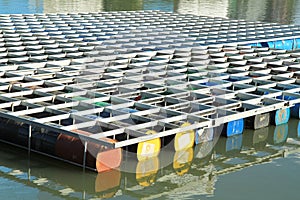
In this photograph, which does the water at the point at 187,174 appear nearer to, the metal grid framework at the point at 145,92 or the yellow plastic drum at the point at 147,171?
the yellow plastic drum at the point at 147,171

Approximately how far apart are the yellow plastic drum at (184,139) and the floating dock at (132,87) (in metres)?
0.03

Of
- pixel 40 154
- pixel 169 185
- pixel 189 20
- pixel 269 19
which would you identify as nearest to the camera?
pixel 169 185

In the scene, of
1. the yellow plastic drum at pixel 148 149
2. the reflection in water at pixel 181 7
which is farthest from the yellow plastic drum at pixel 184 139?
the reflection in water at pixel 181 7

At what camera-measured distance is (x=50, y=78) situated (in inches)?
886

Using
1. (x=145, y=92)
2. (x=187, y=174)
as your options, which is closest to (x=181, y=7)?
(x=145, y=92)

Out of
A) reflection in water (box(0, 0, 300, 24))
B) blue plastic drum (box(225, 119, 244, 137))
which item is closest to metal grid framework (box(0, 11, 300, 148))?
blue plastic drum (box(225, 119, 244, 137))

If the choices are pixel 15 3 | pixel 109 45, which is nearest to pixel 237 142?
pixel 109 45

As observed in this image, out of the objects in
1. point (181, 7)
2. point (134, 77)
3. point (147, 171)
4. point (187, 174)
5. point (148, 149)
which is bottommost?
→ point (187, 174)

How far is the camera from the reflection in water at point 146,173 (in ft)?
49.2

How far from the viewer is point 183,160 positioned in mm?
17031

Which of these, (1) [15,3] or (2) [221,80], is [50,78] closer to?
(2) [221,80]

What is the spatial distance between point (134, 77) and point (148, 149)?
6139mm

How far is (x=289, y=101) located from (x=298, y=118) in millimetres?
1624

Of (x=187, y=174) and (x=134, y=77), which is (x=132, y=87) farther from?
(x=187, y=174)
